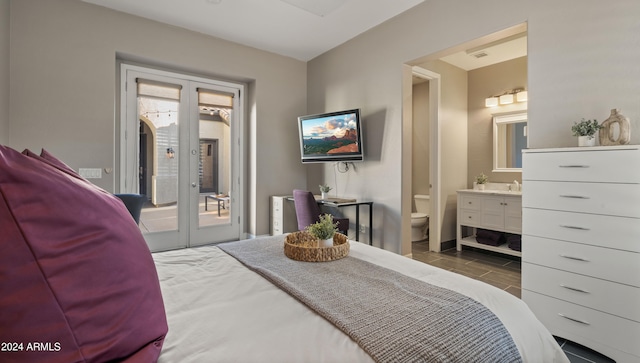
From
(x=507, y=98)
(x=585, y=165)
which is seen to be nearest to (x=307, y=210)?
(x=585, y=165)

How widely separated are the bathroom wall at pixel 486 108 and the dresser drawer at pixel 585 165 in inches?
97.4

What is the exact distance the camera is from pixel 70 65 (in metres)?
3.29

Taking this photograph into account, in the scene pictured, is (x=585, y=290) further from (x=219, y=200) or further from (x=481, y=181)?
(x=219, y=200)

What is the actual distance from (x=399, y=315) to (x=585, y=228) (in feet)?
5.76

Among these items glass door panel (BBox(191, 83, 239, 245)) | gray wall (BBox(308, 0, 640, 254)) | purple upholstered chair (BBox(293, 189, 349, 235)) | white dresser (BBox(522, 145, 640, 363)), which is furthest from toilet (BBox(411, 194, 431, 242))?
glass door panel (BBox(191, 83, 239, 245))

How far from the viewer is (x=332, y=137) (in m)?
4.15

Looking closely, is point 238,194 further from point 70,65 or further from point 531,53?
point 531,53

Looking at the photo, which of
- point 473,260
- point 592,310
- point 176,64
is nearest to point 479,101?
point 473,260

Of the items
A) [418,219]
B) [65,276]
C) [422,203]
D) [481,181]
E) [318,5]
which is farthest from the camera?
[422,203]

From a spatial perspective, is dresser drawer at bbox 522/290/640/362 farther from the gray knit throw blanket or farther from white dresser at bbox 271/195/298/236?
white dresser at bbox 271/195/298/236

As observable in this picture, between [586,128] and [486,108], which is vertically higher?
[486,108]

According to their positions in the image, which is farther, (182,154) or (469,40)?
(182,154)

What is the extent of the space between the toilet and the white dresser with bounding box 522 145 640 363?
248 centimetres

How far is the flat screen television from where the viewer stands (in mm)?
3877
